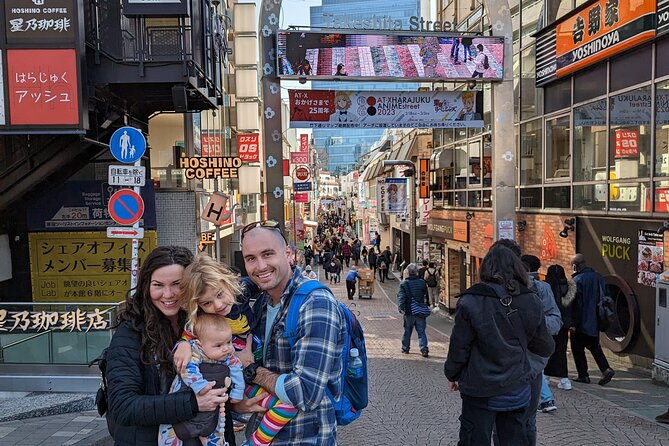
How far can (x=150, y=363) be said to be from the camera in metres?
2.60

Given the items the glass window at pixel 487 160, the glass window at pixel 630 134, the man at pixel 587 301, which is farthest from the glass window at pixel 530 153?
the man at pixel 587 301

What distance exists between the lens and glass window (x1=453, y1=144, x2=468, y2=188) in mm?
18531

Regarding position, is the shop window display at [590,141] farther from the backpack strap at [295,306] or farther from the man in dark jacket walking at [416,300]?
the backpack strap at [295,306]

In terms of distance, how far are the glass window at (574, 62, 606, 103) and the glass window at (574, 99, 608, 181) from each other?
194mm

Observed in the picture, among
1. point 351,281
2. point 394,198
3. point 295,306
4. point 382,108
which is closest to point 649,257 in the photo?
point 382,108

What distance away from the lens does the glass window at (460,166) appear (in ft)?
60.8

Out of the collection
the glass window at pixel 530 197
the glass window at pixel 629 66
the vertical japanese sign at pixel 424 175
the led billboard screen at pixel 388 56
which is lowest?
the glass window at pixel 530 197

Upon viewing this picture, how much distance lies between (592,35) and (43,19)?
382 inches

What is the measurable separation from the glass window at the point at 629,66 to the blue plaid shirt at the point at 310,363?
907 cm

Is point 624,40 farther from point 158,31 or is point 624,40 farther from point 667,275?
point 158,31

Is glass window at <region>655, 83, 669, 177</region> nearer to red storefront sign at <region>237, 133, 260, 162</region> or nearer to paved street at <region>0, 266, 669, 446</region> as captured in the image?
paved street at <region>0, 266, 669, 446</region>

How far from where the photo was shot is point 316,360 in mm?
2469

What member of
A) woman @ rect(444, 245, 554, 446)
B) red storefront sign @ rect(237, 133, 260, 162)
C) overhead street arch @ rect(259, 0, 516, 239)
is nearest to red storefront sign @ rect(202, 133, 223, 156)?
red storefront sign @ rect(237, 133, 260, 162)

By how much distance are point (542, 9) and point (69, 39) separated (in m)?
10.6
